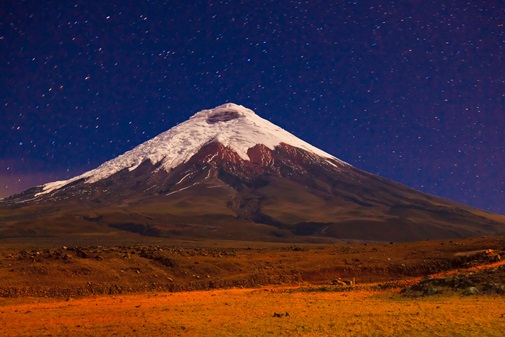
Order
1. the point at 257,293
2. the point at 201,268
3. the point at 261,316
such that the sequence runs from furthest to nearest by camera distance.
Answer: the point at 201,268
the point at 257,293
the point at 261,316

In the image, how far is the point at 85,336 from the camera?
20.2 metres

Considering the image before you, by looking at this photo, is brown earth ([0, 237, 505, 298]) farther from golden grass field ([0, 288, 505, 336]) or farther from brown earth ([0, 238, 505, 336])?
golden grass field ([0, 288, 505, 336])

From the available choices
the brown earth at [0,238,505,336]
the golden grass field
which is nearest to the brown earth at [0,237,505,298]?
the brown earth at [0,238,505,336]

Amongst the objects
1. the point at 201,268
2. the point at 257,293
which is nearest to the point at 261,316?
the point at 257,293

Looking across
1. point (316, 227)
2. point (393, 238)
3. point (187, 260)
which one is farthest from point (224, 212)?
point (187, 260)

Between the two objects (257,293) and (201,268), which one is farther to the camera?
(201,268)

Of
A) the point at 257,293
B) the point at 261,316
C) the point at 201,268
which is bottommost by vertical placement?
the point at 257,293

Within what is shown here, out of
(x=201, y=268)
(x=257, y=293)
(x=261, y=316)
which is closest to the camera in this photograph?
(x=261, y=316)

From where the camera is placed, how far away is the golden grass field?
2067cm

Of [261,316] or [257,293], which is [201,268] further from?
[261,316]

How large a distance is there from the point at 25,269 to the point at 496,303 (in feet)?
99.7

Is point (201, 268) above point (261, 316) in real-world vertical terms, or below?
below

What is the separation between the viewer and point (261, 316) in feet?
78.0

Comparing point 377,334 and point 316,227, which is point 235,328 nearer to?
point 377,334
